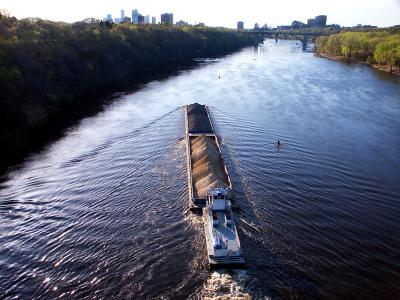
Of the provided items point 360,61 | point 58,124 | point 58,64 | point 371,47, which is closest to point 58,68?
point 58,64

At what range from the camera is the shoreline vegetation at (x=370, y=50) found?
133m

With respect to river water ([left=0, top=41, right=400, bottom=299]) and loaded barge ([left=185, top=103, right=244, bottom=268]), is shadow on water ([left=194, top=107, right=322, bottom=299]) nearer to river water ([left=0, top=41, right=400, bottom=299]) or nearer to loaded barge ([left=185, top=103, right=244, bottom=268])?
river water ([left=0, top=41, right=400, bottom=299])

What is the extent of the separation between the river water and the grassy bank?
359 inches

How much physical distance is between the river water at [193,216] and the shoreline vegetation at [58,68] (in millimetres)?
8182

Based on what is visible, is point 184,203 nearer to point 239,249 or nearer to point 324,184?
point 239,249

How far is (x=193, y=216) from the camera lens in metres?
36.3

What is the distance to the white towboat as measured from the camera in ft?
96.4

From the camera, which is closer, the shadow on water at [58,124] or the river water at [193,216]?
the river water at [193,216]

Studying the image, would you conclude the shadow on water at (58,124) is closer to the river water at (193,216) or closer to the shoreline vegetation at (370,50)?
the river water at (193,216)

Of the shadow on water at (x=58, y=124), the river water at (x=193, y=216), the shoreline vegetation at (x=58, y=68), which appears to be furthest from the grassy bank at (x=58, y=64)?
the river water at (x=193, y=216)

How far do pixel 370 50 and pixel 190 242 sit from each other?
510 feet

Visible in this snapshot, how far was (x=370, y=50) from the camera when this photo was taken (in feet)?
528

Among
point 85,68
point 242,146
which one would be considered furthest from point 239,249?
point 85,68

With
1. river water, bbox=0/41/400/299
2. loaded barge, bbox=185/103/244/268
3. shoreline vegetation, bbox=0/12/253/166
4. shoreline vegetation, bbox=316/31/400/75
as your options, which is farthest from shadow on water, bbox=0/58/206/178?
shoreline vegetation, bbox=316/31/400/75
